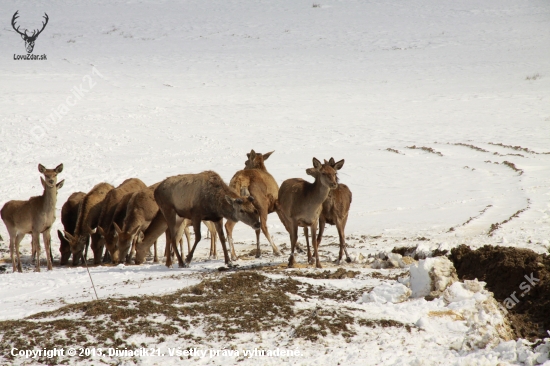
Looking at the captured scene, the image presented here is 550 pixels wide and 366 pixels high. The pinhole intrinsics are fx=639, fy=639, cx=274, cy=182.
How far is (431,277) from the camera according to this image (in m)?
8.27

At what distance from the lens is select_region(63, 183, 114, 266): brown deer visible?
14.5 m

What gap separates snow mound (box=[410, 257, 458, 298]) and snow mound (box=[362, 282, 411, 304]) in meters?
0.15

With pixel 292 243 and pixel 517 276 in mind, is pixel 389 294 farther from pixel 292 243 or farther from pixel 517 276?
pixel 292 243

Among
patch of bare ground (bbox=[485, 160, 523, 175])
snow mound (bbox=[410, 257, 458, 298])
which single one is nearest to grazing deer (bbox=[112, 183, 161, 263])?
snow mound (bbox=[410, 257, 458, 298])

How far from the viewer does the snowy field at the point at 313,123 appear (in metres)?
8.73

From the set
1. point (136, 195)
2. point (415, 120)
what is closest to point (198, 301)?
point (136, 195)

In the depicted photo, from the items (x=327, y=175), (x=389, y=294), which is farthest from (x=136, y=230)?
(x=389, y=294)

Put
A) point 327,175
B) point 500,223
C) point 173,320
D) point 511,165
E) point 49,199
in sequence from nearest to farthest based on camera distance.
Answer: point 173,320 → point 327,175 → point 49,199 → point 500,223 → point 511,165

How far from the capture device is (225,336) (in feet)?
23.4

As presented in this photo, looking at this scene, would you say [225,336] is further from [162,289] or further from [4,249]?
[4,249]

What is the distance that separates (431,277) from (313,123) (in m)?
24.1

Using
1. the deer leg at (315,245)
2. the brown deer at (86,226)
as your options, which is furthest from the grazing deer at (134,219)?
the deer leg at (315,245)

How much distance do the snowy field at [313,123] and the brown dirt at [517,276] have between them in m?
0.77

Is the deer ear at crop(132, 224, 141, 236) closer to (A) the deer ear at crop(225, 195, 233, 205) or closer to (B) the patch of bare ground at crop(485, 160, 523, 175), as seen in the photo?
(A) the deer ear at crop(225, 195, 233, 205)
